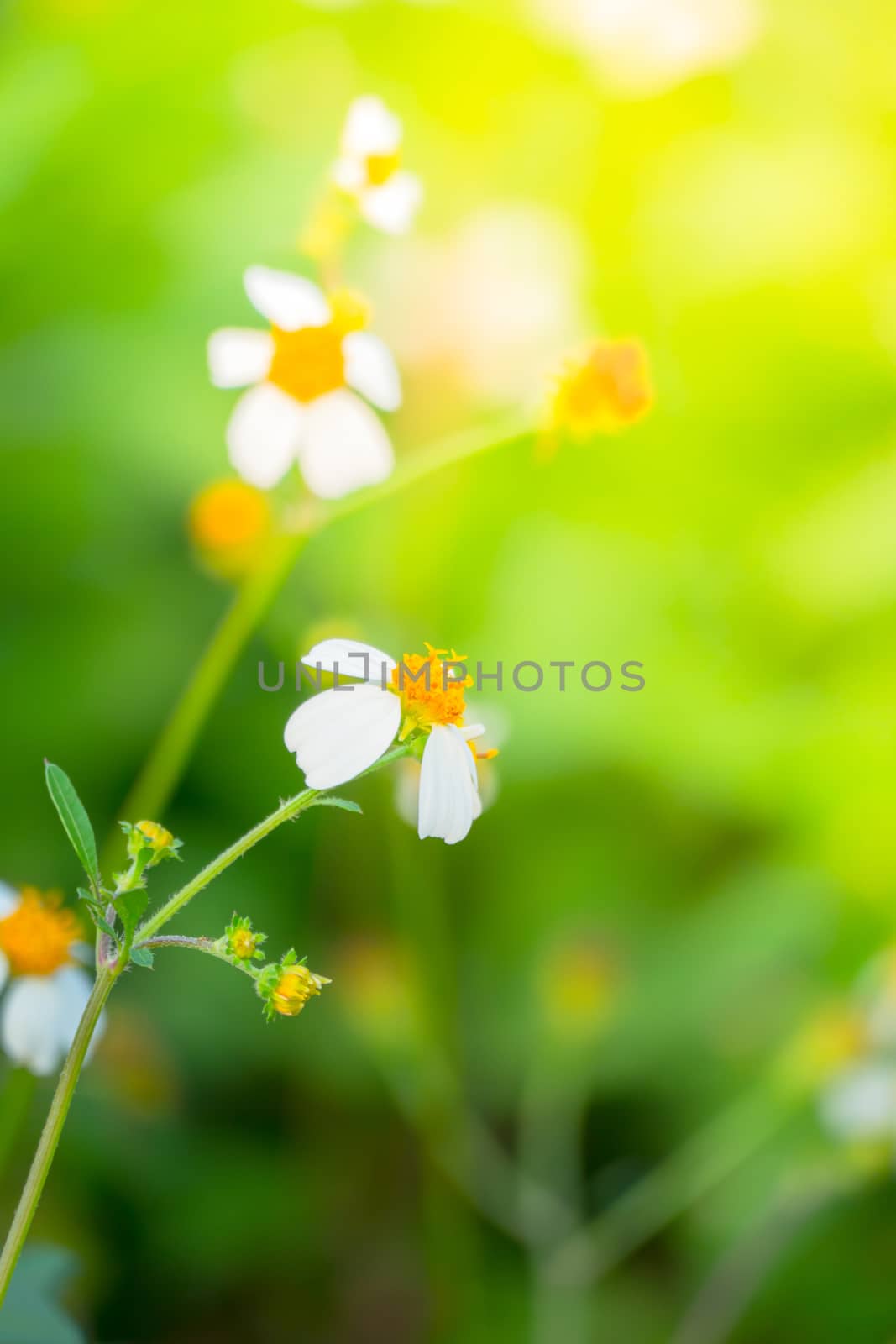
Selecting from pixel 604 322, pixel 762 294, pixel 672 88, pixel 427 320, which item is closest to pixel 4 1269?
pixel 427 320

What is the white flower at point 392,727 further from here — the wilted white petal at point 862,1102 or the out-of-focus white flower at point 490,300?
the out-of-focus white flower at point 490,300

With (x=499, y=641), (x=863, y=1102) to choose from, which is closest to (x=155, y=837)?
(x=863, y=1102)

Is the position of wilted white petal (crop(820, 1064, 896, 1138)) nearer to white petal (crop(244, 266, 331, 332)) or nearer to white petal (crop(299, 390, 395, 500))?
white petal (crop(299, 390, 395, 500))

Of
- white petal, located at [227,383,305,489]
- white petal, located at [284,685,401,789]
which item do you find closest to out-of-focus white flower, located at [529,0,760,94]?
white petal, located at [227,383,305,489]

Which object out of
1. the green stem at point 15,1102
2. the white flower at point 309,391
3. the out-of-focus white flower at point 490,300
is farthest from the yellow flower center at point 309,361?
the out-of-focus white flower at point 490,300

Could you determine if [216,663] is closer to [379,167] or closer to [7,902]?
[7,902]

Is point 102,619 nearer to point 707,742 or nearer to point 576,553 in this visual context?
point 576,553
